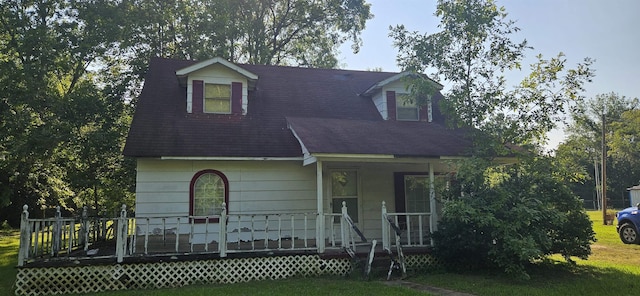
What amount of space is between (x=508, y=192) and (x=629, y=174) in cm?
6156

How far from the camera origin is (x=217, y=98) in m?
12.9

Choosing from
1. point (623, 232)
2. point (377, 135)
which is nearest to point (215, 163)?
point (377, 135)

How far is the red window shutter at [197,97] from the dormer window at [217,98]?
0.12 m

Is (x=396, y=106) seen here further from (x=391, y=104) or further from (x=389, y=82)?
(x=389, y=82)

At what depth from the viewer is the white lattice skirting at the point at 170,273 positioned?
8234 millimetres

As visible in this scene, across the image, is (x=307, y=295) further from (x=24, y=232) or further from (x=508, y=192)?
(x=24, y=232)

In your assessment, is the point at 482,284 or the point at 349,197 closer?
the point at 482,284

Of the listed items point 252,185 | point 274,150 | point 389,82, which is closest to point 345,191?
point 274,150

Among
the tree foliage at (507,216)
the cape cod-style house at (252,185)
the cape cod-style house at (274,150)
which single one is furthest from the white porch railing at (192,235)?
the tree foliage at (507,216)

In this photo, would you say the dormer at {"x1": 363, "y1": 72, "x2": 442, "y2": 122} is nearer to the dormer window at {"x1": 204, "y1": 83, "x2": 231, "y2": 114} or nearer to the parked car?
the dormer window at {"x1": 204, "y1": 83, "x2": 231, "y2": 114}

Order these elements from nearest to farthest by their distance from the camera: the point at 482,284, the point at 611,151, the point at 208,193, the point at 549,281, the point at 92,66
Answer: the point at 482,284 < the point at 549,281 < the point at 208,193 < the point at 92,66 < the point at 611,151

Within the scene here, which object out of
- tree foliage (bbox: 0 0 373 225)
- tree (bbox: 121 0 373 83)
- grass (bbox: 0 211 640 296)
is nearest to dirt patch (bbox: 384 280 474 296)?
grass (bbox: 0 211 640 296)

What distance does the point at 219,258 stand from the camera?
29.9ft

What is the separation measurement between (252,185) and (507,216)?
6.36 meters
